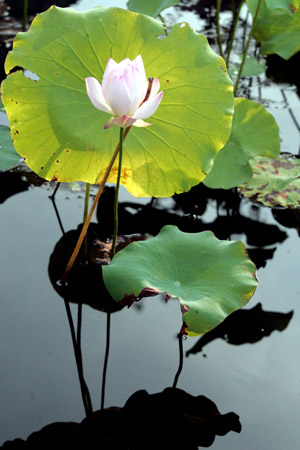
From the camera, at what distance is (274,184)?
2283 mm

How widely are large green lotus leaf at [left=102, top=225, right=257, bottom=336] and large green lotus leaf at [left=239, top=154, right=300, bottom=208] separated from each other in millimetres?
675

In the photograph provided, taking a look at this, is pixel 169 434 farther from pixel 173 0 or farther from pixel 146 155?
pixel 173 0

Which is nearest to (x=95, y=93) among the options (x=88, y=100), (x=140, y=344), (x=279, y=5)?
(x=88, y=100)

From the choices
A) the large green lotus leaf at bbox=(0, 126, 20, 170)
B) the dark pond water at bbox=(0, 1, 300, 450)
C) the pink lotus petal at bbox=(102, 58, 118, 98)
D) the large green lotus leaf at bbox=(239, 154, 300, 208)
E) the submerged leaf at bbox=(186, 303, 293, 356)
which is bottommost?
the submerged leaf at bbox=(186, 303, 293, 356)

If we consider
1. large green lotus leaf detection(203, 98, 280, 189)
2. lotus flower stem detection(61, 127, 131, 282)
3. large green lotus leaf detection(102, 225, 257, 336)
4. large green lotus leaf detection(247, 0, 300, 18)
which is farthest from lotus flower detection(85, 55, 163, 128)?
large green lotus leaf detection(247, 0, 300, 18)

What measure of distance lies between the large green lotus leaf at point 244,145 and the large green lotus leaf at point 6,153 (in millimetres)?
658

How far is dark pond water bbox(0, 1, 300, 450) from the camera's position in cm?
142

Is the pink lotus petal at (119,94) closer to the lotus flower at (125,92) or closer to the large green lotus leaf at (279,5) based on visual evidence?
the lotus flower at (125,92)

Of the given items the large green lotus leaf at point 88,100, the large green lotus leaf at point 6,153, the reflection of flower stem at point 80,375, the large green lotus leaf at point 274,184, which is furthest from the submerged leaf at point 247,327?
the large green lotus leaf at point 6,153

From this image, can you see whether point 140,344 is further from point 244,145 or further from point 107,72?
point 244,145

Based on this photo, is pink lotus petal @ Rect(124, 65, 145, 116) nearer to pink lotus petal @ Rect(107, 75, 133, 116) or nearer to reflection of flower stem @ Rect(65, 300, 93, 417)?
pink lotus petal @ Rect(107, 75, 133, 116)

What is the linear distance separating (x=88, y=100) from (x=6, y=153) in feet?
1.68

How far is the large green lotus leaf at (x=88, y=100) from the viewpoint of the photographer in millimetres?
1593

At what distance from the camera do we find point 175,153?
167 cm
